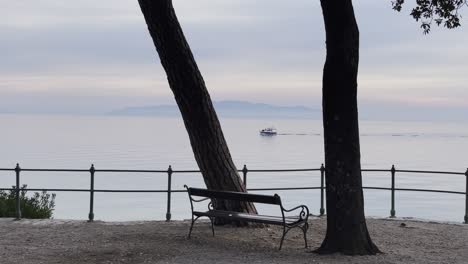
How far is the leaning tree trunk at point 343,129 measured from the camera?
9.23 metres

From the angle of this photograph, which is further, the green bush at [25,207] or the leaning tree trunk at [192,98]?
the green bush at [25,207]

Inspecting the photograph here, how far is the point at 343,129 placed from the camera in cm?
927

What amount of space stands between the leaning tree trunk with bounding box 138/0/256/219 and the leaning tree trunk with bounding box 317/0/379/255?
2.40 meters

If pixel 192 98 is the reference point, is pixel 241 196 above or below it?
below

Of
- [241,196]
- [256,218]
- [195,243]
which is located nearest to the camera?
[241,196]

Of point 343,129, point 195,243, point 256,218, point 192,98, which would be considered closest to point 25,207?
point 192,98

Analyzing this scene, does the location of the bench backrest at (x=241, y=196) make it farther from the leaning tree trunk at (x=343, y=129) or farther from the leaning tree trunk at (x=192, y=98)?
the leaning tree trunk at (x=192, y=98)

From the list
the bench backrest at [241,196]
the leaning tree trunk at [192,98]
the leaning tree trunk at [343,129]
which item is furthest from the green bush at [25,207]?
the leaning tree trunk at [343,129]

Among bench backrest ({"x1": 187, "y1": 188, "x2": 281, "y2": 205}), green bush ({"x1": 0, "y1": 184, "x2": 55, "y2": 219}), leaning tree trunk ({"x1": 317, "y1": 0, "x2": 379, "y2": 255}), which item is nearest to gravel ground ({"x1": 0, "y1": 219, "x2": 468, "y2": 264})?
leaning tree trunk ({"x1": 317, "y1": 0, "x2": 379, "y2": 255})

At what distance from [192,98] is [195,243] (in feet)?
8.05

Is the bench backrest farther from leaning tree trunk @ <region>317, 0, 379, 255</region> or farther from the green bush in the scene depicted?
the green bush

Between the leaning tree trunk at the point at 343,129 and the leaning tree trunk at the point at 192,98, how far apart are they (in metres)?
2.40

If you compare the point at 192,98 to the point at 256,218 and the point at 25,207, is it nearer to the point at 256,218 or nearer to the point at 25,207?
the point at 256,218

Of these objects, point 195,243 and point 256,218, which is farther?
point 195,243
